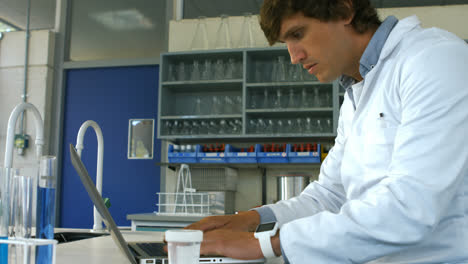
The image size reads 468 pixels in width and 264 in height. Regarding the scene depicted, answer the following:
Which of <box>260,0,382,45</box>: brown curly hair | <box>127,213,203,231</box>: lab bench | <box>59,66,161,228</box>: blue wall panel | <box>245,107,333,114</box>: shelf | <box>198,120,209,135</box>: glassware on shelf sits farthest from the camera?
<box>59,66,161,228</box>: blue wall panel

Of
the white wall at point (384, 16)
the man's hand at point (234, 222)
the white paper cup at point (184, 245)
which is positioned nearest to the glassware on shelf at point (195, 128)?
the white wall at point (384, 16)

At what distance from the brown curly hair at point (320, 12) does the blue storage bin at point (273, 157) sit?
239 cm

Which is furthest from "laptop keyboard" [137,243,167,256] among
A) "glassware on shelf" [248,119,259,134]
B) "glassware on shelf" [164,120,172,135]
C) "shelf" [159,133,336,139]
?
"glassware on shelf" [164,120,172,135]

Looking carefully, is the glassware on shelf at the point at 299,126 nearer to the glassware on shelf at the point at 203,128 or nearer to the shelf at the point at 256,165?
the shelf at the point at 256,165

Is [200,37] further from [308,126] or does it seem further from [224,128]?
[308,126]

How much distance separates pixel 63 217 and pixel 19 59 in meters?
1.64

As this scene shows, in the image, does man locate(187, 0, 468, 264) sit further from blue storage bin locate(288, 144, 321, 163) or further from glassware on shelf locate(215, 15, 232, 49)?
glassware on shelf locate(215, 15, 232, 49)

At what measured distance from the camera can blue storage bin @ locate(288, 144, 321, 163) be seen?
3.48 m

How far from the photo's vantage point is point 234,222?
1158 millimetres

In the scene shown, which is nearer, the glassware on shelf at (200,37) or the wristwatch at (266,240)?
the wristwatch at (266,240)

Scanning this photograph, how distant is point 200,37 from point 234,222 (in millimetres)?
3155

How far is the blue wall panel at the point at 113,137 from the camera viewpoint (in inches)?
164

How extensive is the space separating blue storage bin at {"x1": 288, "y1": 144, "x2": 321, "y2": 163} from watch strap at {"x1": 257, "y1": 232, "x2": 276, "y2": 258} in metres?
2.68

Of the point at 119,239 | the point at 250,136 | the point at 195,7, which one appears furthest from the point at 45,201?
the point at 195,7
